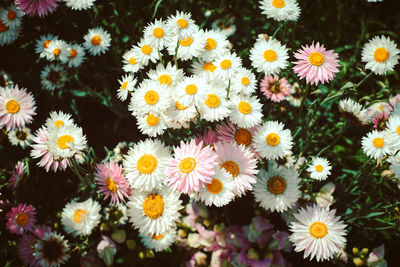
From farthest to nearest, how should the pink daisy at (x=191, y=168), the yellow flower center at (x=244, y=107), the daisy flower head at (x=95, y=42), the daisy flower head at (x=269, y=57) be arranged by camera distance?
1. the daisy flower head at (x=95, y=42)
2. the daisy flower head at (x=269, y=57)
3. the yellow flower center at (x=244, y=107)
4. the pink daisy at (x=191, y=168)

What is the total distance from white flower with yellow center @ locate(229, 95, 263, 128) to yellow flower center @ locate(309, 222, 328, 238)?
473mm

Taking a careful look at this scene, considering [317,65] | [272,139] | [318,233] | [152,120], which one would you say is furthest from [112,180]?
[317,65]

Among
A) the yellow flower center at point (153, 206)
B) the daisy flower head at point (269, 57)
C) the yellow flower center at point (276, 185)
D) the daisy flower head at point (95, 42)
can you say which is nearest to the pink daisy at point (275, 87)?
the daisy flower head at point (269, 57)

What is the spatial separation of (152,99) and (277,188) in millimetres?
633

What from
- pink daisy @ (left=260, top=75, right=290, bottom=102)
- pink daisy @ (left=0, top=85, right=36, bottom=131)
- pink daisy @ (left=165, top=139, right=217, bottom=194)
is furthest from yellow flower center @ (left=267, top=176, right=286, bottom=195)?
pink daisy @ (left=0, top=85, right=36, bottom=131)

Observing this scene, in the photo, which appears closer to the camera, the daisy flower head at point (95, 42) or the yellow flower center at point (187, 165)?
the yellow flower center at point (187, 165)

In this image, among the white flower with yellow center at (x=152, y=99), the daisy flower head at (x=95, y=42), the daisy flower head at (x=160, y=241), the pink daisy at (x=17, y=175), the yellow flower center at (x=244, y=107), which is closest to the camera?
the white flower with yellow center at (x=152, y=99)

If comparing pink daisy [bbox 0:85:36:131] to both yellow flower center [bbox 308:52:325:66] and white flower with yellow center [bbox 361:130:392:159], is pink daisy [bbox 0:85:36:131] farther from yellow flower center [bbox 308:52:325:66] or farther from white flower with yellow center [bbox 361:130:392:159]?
white flower with yellow center [bbox 361:130:392:159]

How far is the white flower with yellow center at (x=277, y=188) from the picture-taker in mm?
1232

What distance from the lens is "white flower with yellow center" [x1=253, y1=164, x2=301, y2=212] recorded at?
1232mm

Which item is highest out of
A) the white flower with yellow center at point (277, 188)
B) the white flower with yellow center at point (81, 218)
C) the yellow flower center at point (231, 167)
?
the white flower with yellow center at point (277, 188)

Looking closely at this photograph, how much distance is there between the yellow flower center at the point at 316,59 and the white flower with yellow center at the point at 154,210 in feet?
2.59

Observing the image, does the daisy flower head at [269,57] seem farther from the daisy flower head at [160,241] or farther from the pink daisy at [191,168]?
the daisy flower head at [160,241]

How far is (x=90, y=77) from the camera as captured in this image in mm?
2068
